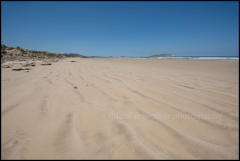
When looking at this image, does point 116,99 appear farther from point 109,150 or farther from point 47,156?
point 47,156

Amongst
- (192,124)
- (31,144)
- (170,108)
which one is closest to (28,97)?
(31,144)

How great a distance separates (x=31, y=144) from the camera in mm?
742

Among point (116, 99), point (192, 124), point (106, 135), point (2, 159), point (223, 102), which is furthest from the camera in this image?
point (116, 99)

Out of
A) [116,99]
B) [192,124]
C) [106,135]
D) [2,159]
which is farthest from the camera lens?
[116,99]

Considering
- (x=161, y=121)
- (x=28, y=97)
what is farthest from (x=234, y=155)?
(x=28, y=97)

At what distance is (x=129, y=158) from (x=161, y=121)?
0.50 m

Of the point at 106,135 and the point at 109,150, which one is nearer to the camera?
the point at 109,150

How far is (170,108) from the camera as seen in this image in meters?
1.25

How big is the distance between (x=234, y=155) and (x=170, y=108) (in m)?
0.60

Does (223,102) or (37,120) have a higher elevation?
(223,102)

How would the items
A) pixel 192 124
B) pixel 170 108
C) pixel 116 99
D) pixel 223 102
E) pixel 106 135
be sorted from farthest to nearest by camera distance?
1. pixel 116 99
2. pixel 223 102
3. pixel 170 108
4. pixel 192 124
5. pixel 106 135

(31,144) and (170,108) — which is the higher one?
(170,108)

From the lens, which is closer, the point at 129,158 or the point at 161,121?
the point at 129,158

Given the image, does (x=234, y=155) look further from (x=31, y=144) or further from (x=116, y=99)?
(x=31, y=144)
